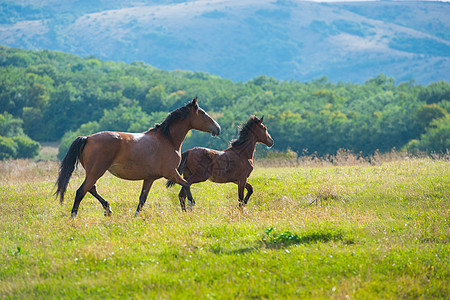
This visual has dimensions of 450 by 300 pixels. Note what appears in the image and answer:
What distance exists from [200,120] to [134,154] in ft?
6.97

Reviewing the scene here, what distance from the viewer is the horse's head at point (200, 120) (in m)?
11.8

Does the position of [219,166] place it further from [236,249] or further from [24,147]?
[24,147]

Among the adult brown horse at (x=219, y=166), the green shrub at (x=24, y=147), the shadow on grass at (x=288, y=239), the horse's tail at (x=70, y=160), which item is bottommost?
the green shrub at (x=24, y=147)

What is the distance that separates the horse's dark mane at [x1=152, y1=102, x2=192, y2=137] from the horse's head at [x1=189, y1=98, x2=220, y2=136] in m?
0.11

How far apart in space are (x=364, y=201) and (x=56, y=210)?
8.26 m

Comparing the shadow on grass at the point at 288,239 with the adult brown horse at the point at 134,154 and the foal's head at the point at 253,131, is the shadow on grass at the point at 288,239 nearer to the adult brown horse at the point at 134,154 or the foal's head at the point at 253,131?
→ the adult brown horse at the point at 134,154

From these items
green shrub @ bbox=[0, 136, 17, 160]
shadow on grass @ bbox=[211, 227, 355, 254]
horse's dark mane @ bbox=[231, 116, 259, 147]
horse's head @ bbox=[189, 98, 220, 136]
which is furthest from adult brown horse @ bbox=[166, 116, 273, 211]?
green shrub @ bbox=[0, 136, 17, 160]

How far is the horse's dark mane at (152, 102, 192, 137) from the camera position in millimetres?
11414

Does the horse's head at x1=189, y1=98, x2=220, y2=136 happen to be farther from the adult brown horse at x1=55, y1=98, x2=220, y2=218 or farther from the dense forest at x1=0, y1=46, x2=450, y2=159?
the dense forest at x1=0, y1=46, x2=450, y2=159

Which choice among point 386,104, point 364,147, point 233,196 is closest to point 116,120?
point 364,147

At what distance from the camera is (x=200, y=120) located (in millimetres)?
11914

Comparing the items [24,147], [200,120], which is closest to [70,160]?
[200,120]

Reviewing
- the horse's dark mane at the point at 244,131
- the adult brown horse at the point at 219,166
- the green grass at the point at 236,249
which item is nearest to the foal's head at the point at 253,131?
the horse's dark mane at the point at 244,131

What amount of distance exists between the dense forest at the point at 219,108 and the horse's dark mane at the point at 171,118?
5246 centimetres
